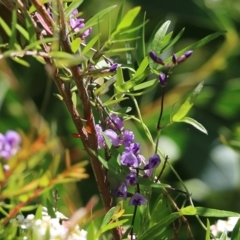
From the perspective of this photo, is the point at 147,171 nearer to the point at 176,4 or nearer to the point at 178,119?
the point at 178,119

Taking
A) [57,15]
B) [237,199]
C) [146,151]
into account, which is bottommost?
[237,199]

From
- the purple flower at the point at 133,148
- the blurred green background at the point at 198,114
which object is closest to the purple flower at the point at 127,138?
the purple flower at the point at 133,148

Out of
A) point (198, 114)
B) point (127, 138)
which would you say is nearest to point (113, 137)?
point (127, 138)

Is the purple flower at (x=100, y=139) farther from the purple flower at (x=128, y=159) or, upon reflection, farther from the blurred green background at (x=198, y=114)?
the blurred green background at (x=198, y=114)

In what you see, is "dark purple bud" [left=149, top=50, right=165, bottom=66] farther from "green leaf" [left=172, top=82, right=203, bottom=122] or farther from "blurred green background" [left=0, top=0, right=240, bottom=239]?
"blurred green background" [left=0, top=0, right=240, bottom=239]

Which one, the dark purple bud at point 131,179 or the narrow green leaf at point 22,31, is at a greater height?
the narrow green leaf at point 22,31

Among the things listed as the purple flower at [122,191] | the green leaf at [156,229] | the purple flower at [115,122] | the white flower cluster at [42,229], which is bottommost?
the green leaf at [156,229]

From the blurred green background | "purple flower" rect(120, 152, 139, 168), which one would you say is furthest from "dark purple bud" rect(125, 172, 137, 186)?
the blurred green background

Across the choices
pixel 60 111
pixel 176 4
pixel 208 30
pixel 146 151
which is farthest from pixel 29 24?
pixel 208 30
